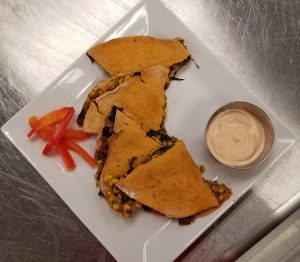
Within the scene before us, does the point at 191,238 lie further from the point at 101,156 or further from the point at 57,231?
the point at 57,231

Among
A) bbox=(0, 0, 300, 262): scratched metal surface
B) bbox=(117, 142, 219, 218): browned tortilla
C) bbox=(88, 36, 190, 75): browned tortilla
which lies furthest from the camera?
bbox=(0, 0, 300, 262): scratched metal surface

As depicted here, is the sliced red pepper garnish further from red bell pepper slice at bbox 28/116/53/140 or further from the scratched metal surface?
the scratched metal surface

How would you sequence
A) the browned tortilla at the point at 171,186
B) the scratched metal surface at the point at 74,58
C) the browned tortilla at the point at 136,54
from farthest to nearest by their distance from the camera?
the scratched metal surface at the point at 74,58
the browned tortilla at the point at 136,54
the browned tortilla at the point at 171,186

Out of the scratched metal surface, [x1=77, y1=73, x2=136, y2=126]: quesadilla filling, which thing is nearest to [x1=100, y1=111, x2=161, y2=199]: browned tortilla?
[x1=77, y1=73, x2=136, y2=126]: quesadilla filling

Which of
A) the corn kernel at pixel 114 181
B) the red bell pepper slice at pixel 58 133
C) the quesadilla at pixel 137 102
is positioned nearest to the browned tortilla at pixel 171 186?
the corn kernel at pixel 114 181

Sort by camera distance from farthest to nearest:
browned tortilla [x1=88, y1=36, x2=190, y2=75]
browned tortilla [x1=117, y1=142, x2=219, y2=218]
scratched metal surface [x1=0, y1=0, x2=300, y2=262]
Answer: scratched metal surface [x1=0, y1=0, x2=300, y2=262], browned tortilla [x1=88, y1=36, x2=190, y2=75], browned tortilla [x1=117, y1=142, x2=219, y2=218]

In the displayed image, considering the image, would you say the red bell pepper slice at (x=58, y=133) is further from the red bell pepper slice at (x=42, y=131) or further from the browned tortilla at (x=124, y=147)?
the browned tortilla at (x=124, y=147)
